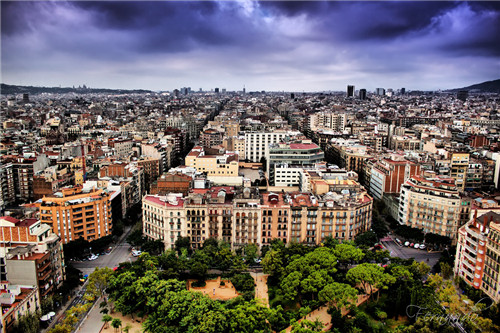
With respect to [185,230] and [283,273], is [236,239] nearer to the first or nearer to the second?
[185,230]

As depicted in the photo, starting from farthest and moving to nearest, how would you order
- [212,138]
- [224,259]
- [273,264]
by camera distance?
1. [212,138]
2. [224,259]
3. [273,264]

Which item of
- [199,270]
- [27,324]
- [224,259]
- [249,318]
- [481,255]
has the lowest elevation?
[27,324]

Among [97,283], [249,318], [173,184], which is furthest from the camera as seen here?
[173,184]

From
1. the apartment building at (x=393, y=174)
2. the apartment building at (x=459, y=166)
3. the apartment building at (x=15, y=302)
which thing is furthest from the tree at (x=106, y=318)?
the apartment building at (x=459, y=166)

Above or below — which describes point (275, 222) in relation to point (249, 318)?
above

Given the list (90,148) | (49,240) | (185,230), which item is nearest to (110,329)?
(49,240)

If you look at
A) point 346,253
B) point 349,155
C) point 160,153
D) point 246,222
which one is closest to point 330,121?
point 349,155

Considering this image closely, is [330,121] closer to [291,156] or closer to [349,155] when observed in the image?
[349,155]
